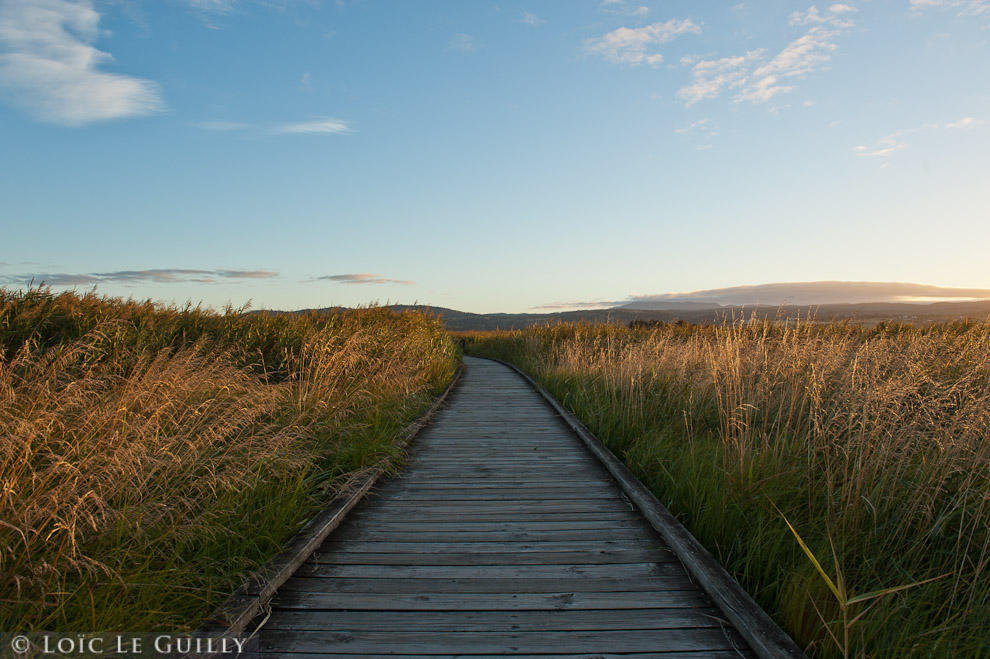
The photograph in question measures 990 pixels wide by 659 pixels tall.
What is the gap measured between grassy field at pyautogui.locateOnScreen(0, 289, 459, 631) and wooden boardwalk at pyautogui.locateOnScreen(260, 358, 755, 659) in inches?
17.3

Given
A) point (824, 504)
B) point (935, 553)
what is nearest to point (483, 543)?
point (824, 504)

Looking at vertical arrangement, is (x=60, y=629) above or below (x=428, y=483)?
above

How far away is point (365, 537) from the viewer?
3576mm

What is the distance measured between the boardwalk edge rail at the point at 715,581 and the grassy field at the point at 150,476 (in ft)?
8.08

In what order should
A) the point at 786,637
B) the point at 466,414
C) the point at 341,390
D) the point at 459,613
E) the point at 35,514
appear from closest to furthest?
the point at 786,637 < the point at 35,514 < the point at 459,613 < the point at 341,390 < the point at 466,414

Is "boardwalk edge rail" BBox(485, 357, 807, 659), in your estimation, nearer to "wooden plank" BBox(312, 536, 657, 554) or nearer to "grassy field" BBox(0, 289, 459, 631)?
"wooden plank" BBox(312, 536, 657, 554)

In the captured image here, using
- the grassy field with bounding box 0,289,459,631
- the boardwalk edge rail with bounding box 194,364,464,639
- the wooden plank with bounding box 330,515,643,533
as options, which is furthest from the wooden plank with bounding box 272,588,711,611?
the wooden plank with bounding box 330,515,643,533

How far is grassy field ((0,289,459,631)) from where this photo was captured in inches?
93.2

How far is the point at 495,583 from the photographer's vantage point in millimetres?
2955

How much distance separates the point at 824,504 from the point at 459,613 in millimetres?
2685

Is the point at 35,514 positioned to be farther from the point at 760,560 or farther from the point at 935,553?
the point at 935,553

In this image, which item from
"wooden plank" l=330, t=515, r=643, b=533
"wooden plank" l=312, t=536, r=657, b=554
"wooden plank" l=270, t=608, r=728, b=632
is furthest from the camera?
"wooden plank" l=330, t=515, r=643, b=533

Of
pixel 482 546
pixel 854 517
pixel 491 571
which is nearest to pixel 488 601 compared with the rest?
pixel 491 571

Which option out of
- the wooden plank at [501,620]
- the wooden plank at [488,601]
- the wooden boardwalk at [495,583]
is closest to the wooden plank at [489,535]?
the wooden boardwalk at [495,583]
